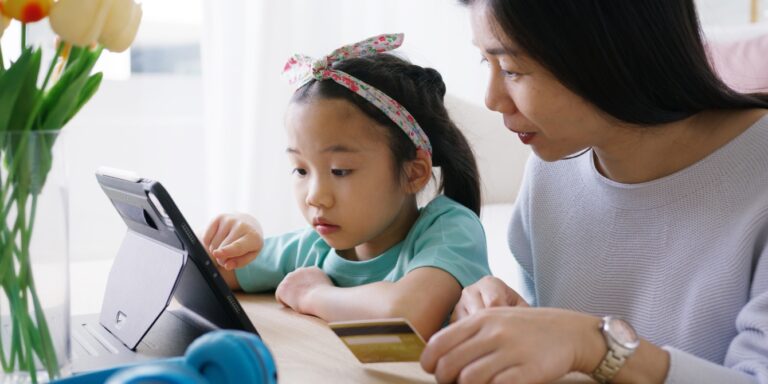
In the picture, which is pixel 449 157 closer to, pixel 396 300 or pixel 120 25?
pixel 396 300

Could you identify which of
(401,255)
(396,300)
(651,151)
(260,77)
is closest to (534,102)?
(651,151)

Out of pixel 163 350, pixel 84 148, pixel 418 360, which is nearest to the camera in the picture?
pixel 418 360

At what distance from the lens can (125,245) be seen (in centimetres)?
108

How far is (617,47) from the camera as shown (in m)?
0.96

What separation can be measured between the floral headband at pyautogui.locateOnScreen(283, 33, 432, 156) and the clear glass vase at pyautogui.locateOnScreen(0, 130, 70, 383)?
2.22 ft

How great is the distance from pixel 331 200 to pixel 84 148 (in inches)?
76.1

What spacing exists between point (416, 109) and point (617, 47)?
0.48 meters

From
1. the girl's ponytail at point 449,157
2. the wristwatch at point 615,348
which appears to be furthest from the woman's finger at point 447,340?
the girl's ponytail at point 449,157

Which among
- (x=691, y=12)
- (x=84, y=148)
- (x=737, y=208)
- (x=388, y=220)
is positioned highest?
(x=691, y=12)

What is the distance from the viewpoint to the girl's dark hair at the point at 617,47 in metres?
0.96

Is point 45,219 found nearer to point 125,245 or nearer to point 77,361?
point 77,361

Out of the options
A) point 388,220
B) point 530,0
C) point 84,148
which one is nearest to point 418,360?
point 530,0

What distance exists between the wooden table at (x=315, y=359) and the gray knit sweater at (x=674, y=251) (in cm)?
25

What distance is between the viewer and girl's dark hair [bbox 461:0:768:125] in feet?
3.15
